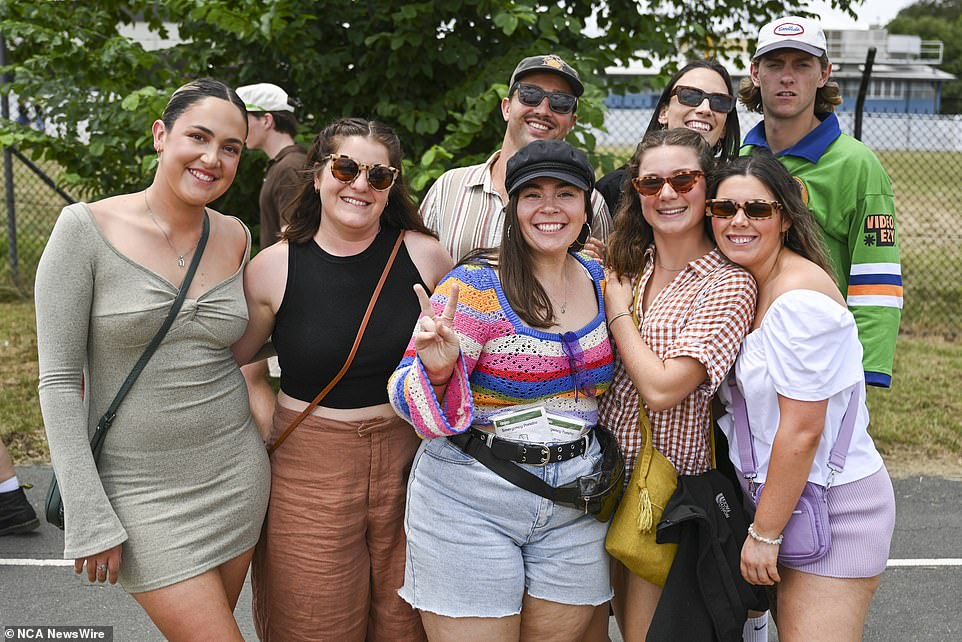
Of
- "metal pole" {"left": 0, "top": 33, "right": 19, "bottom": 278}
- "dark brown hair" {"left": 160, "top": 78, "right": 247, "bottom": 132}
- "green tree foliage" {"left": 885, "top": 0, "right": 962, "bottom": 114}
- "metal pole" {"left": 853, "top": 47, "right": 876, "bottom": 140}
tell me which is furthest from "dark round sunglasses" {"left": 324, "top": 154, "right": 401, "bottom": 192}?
"green tree foliage" {"left": 885, "top": 0, "right": 962, "bottom": 114}

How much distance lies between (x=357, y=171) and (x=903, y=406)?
5.49 m

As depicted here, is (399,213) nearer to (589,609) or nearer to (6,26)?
(589,609)

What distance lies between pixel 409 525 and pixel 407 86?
12.2 feet

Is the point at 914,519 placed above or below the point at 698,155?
below

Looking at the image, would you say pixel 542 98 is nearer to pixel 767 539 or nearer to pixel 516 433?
pixel 516 433

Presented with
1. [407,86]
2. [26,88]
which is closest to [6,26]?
[26,88]

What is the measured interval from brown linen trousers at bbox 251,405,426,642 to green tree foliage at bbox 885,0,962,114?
2049 inches

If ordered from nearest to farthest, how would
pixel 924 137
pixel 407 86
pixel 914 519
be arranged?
pixel 914 519, pixel 407 86, pixel 924 137

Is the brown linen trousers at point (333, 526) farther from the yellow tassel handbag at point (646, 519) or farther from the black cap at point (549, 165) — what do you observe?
the black cap at point (549, 165)

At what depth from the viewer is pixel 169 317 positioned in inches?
96.8

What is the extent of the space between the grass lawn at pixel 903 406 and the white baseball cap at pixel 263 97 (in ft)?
8.89

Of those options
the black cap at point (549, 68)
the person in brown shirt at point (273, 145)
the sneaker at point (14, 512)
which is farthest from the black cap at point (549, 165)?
the sneaker at point (14, 512)

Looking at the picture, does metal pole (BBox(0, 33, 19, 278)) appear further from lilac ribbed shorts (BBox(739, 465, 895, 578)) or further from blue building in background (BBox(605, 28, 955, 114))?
blue building in background (BBox(605, 28, 955, 114))

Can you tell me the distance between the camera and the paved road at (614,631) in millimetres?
3891
